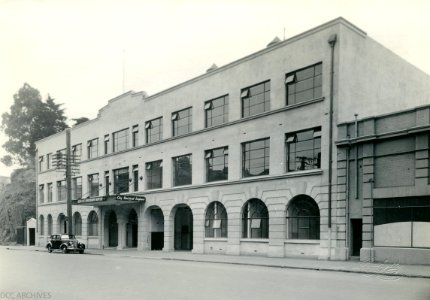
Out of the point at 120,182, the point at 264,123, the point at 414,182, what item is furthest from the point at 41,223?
the point at 414,182

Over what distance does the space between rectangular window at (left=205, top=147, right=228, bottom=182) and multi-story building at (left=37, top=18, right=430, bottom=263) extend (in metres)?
0.10

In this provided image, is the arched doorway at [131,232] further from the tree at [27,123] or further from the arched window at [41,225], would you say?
the tree at [27,123]

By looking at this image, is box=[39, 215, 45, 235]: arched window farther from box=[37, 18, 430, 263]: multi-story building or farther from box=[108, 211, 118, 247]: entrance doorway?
box=[37, 18, 430, 263]: multi-story building

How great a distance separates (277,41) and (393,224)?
13688 millimetres

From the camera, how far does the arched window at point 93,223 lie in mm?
44250

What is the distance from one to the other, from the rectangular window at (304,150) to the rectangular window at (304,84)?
1971mm

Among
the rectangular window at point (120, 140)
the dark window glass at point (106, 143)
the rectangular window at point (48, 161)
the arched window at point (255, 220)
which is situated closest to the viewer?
the arched window at point (255, 220)

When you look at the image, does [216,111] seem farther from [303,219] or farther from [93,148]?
[93,148]

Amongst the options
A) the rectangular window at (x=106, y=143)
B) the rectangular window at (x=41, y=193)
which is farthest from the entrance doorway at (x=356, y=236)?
the rectangular window at (x=41, y=193)

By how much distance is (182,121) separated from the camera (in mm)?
34312

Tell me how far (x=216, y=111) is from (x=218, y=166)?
3.85 meters

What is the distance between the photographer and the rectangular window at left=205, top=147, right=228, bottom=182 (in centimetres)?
3036

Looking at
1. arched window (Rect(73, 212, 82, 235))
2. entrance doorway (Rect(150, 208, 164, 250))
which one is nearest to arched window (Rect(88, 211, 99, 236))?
arched window (Rect(73, 212, 82, 235))

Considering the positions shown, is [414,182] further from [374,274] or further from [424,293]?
[424,293]
